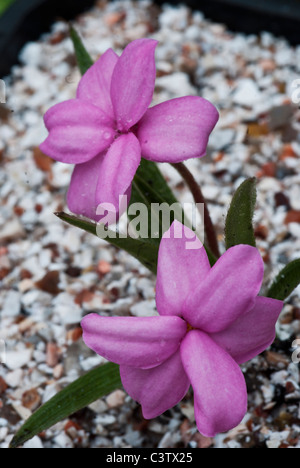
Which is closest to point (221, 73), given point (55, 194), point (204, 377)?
point (55, 194)

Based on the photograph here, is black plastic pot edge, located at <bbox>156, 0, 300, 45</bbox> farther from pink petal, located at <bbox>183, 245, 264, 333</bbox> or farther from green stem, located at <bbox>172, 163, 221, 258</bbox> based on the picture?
pink petal, located at <bbox>183, 245, 264, 333</bbox>

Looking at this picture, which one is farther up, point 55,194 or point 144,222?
point 144,222

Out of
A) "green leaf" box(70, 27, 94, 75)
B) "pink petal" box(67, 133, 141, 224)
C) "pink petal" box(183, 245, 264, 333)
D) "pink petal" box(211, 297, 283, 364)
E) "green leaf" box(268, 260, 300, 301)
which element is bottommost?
"green leaf" box(268, 260, 300, 301)

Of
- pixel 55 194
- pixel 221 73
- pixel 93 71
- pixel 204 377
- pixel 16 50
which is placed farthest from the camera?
pixel 16 50

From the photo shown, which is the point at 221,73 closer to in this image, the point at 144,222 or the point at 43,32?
the point at 43,32

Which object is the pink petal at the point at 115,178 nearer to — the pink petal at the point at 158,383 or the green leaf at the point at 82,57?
the pink petal at the point at 158,383

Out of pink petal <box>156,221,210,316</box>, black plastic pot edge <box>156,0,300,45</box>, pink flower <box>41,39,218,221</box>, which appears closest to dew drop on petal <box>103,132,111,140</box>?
pink flower <box>41,39,218,221</box>

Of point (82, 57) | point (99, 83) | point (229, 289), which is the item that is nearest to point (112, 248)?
point (82, 57)

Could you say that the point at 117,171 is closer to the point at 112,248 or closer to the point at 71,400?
the point at 71,400
